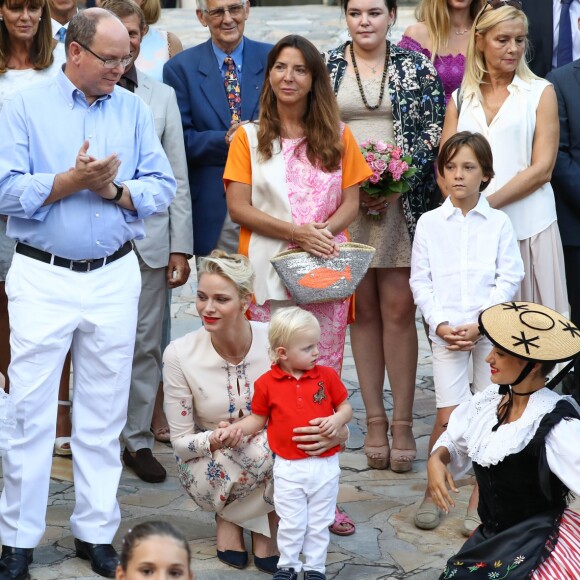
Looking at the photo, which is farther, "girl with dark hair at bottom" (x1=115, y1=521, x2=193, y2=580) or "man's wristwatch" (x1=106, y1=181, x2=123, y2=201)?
"man's wristwatch" (x1=106, y1=181, x2=123, y2=201)

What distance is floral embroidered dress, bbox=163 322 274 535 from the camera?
505 cm

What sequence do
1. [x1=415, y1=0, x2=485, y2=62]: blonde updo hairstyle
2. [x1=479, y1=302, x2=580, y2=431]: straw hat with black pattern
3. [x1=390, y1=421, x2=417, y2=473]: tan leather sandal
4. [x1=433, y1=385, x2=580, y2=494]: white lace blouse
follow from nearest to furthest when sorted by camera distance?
[x1=433, y1=385, x2=580, y2=494]: white lace blouse
[x1=479, y1=302, x2=580, y2=431]: straw hat with black pattern
[x1=390, y1=421, x2=417, y2=473]: tan leather sandal
[x1=415, y1=0, x2=485, y2=62]: blonde updo hairstyle

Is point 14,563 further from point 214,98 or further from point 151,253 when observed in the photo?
point 214,98

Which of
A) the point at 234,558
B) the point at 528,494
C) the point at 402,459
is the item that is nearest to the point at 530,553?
the point at 528,494

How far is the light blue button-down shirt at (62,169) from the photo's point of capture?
4.76 meters

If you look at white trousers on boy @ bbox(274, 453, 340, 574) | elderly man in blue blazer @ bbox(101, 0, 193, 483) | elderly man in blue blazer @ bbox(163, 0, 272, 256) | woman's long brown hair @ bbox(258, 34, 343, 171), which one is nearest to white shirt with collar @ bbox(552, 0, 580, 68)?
elderly man in blue blazer @ bbox(163, 0, 272, 256)

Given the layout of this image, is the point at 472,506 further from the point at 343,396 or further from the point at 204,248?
the point at 204,248

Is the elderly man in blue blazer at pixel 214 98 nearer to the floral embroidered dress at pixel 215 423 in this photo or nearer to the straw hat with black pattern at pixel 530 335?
the floral embroidered dress at pixel 215 423

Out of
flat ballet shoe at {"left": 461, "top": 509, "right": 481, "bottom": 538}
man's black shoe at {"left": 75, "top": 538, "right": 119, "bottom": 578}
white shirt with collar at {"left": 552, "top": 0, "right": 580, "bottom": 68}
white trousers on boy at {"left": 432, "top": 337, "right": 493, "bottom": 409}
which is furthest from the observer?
white shirt with collar at {"left": 552, "top": 0, "right": 580, "bottom": 68}

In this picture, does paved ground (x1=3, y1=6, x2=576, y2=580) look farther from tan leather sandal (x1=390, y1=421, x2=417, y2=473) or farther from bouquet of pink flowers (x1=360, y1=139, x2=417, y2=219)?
bouquet of pink flowers (x1=360, y1=139, x2=417, y2=219)

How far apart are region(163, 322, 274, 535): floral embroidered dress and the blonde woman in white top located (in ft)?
5.41

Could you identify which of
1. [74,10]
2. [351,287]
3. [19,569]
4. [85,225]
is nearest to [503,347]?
[351,287]

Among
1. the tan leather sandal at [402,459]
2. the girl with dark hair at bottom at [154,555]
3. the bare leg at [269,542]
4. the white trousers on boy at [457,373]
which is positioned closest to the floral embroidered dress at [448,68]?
the white trousers on boy at [457,373]

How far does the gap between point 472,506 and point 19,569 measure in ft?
6.60
